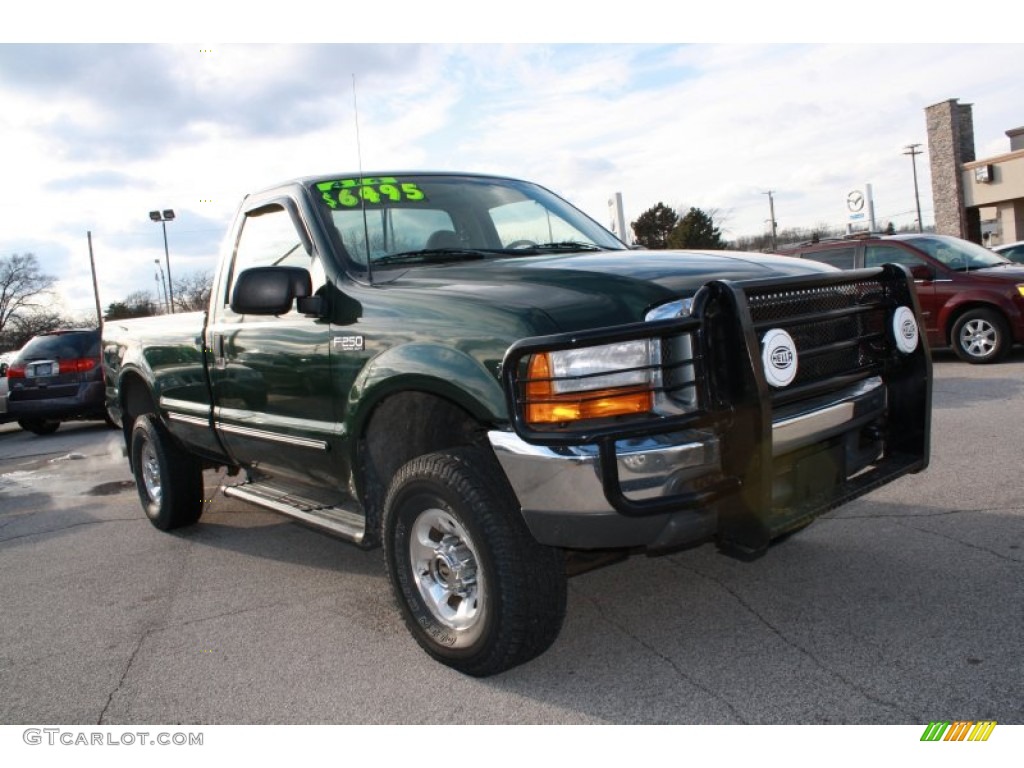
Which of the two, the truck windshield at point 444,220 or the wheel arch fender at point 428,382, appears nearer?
the wheel arch fender at point 428,382

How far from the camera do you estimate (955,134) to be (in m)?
30.0

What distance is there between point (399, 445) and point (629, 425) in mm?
1315

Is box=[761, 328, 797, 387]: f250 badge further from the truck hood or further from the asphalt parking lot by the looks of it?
the asphalt parking lot

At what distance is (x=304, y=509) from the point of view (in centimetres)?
414

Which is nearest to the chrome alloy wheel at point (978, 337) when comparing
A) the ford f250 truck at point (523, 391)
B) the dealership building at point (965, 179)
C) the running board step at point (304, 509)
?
the ford f250 truck at point (523, 391)

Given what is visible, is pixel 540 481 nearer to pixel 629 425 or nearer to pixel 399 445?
pixel 629 425

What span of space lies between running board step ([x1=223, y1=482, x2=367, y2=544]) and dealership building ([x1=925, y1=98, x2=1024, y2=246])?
100 feet

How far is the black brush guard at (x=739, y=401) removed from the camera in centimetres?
269

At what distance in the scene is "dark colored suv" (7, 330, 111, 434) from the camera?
12516mm

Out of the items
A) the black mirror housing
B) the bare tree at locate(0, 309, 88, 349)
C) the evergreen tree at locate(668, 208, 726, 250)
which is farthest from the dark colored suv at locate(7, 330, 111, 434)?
the bare tree at locate(0, 309, 88, 349)

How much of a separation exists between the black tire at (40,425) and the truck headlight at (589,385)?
12408mm

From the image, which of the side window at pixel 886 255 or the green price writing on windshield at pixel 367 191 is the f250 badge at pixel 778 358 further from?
the side window at pixel 886 255

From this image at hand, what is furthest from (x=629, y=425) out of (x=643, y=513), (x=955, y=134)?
(x=955, y=134)
